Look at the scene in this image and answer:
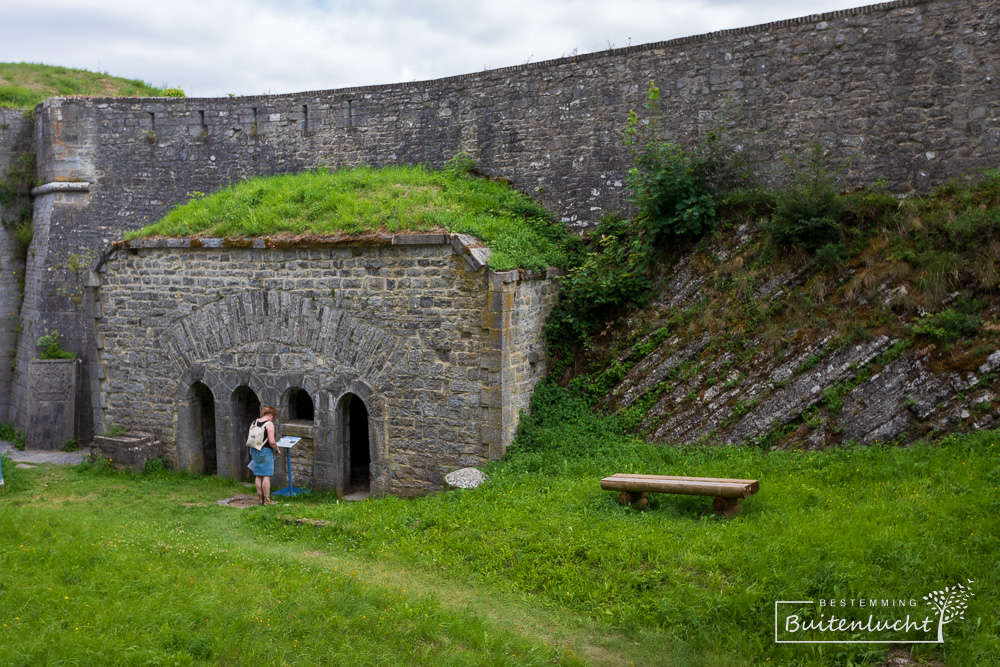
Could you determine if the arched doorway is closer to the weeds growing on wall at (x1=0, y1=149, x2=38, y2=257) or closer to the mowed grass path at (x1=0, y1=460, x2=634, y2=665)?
the mowed grass path at (x1=0, y1=460, x2=634, y2=665)

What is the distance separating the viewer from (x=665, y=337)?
995 cm

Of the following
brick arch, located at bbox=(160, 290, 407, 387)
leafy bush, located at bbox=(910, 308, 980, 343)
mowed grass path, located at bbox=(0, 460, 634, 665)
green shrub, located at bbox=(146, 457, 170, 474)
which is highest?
brick arch, located at bbox=(160, 290, 407, 387)

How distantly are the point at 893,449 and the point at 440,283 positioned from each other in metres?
5.46

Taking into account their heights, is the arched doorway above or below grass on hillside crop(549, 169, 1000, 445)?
below

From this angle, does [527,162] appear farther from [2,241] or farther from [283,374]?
[2,241]

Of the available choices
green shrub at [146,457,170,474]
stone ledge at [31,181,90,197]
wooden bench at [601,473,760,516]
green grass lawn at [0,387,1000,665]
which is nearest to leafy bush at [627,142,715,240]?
green grass lawn at [0,387,1000,665]

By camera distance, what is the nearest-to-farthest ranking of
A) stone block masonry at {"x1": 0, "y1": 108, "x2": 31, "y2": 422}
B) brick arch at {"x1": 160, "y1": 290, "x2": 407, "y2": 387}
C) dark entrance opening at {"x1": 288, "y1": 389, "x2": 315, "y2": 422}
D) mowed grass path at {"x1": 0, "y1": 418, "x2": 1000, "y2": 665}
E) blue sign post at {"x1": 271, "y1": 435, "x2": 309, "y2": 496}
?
mowed grass path at {"x1": 0, "y1": 418, "x2": 1000, "y2": 665} < brick arch at {"x1": 160, "y1": 290, "x2": 407, "y2": 387} < blue sign post at {"x1": 271, "y1": 435, "x2": 309, "y2": 496} < dark entrance opening at {"x1": 288, "y1": 389, "x2": 315, "y2": 422} < stone block masonry at {"x1": 0, "y1": 108, "x2": 31, "y2": 422}

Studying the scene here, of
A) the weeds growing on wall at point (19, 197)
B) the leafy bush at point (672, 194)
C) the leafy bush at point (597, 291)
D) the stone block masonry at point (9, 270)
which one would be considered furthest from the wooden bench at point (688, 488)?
the weeds growing on wall at point (19, 197)

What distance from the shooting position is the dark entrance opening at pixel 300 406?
37.4 feet

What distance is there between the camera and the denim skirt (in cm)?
1025

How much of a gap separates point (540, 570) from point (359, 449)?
280 inches

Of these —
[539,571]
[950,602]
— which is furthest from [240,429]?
[950,602]

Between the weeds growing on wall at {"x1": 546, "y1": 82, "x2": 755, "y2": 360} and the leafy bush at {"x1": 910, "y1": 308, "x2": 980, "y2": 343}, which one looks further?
the weeds growing on wall at {"x1": 546, "y1": 82, "x2": 755, "y2": 360}

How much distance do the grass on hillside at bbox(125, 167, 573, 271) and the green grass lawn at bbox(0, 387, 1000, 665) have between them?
11.4ft
